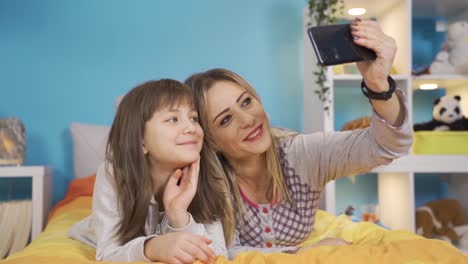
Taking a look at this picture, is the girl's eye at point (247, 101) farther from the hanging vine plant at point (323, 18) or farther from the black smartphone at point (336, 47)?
the hanging vine plant at point (323, 18)

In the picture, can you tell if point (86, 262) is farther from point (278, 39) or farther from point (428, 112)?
point (428, 112)

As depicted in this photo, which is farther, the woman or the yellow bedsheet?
the woman

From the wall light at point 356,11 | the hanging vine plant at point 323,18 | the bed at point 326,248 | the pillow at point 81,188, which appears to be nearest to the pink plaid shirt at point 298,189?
the bed at point 326,248

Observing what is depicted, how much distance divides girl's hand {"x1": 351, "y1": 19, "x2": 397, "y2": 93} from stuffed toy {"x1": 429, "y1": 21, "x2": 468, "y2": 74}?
159 cm

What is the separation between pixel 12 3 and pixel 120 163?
71.4 inches

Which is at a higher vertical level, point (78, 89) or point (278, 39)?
point (278, 39)

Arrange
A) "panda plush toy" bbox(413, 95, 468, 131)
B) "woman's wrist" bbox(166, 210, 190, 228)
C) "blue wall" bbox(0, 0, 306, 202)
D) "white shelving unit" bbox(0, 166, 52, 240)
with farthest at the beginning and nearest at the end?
"blue wall" bbox(0, 0, 306, 202) < "panda plush toy" bbox(413, 95, 468, 131) < "white shelving unit" bbox(0, 166, 52, 240) < "woman's wrist" bbox(166, 210, 190, 228)

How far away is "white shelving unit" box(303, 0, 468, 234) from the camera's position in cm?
237

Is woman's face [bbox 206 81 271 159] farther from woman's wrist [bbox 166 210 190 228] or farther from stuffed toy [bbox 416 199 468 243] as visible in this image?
stuffed toy [bbox 416 199 468 243]

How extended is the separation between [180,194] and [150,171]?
13 centimetres

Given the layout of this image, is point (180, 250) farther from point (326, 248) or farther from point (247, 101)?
point (247, 101)

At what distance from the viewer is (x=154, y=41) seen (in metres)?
2.80

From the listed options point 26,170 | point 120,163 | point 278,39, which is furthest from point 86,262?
point 278,39

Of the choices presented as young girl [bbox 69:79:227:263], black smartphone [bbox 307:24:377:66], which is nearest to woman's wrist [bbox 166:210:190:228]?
young girl [bbox 69:79:227:263]
